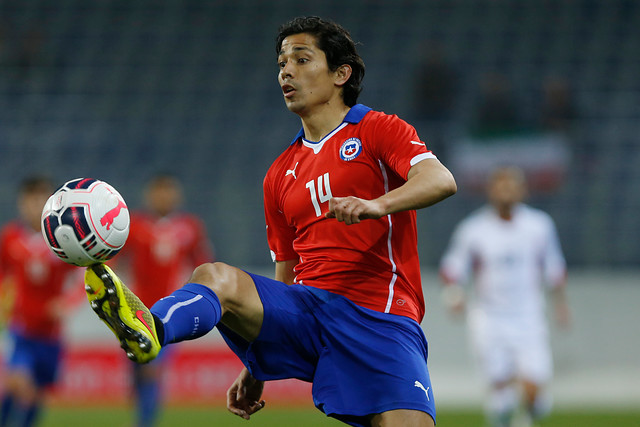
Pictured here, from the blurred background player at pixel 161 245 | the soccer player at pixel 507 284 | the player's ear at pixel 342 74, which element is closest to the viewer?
the player's ear at pixel 342 74

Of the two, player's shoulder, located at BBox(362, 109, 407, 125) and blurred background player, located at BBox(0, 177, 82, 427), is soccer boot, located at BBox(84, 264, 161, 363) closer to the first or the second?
player's shoulder, located at BBox(362, 109, 407, 125)

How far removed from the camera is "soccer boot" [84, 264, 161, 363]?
324 centimetres

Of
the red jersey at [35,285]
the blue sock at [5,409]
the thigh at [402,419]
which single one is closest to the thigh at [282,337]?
the thigh at [402,419]

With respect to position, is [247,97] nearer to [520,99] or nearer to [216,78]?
[216,78]

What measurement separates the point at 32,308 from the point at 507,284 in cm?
441

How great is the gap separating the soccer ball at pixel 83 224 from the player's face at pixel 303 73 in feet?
3.35

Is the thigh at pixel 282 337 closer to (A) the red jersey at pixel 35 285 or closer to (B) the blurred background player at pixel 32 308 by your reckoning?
(B) the blurred background player at pixel 32 308

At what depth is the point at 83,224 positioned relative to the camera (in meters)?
3.42

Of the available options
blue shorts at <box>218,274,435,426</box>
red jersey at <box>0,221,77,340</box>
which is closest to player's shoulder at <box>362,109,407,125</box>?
blue shorts at <box>218,274,435,426</box>

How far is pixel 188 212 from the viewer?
40.6 feet

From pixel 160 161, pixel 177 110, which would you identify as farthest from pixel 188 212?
pixel 177 110

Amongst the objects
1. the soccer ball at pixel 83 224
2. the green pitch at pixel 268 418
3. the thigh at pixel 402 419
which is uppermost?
the soccer ball at pixel 83 224

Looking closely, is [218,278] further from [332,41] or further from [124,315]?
[332,41]

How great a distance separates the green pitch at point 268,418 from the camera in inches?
378
